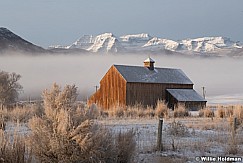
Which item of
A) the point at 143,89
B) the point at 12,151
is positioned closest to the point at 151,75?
the point at 143,89

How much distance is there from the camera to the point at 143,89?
53.4m

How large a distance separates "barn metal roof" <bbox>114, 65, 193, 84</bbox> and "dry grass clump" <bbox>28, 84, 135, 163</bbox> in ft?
137

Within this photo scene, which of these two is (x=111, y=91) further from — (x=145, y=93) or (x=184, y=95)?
(x=184, y=95)

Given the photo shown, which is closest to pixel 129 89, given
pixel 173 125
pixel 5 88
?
pixel 5 88

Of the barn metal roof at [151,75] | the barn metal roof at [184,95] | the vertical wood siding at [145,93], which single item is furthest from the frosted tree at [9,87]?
the barn metal roof at [184,95]

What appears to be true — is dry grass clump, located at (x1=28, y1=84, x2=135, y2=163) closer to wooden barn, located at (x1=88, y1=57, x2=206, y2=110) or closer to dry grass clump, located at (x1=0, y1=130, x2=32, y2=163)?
dry grass clump, located at (x1=0, y1=130, x2=32, y2=163)

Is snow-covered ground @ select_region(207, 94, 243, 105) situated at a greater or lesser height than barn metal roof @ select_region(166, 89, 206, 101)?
lesser

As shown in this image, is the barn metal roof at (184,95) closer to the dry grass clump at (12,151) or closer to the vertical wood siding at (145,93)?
the vertical wood siding at (145,93)

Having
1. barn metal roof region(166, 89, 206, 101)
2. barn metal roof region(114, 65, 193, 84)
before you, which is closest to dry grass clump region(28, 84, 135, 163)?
barn metal roof region(114, 65, 193, 84)

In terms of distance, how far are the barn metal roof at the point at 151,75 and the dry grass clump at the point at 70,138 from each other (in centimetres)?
4177

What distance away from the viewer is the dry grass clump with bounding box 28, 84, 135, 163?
31.9ft

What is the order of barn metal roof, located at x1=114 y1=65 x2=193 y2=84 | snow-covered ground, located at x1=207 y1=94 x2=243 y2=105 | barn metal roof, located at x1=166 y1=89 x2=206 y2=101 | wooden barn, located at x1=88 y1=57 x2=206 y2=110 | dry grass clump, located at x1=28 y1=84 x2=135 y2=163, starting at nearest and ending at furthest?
dry grass clump, located at x1=28 y1=84 x2=135 y2=163 < wooden barn, located at x1=88 y1=57 x2=206 y2=110 < barn metal roof, located at x1=114 y1=65 x2=193 y2=84 < barn metal roof, located at x1=166 y1=89 x2=206 y2=101 < snow-covered ground, located at x1=207 y1=94 x2=243 y2=105

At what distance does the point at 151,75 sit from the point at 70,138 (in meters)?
46.7

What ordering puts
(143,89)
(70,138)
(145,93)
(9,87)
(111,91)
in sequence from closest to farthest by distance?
(70,138), (9,87), (143,89), (145,93), (111,91)
